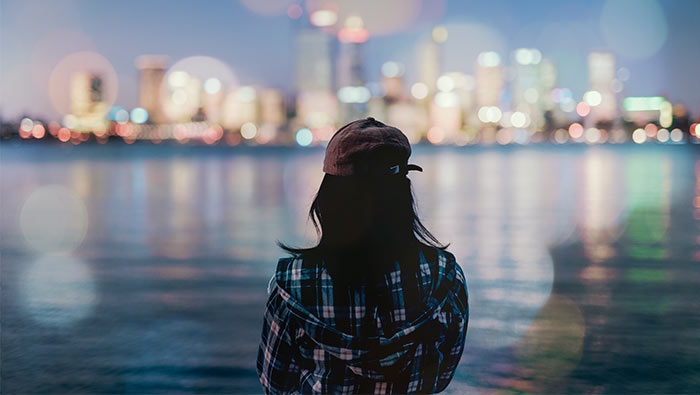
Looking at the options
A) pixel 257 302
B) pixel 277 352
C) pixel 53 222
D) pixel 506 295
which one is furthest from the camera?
pixel 53 222

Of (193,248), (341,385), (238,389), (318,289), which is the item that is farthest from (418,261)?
(193,248)

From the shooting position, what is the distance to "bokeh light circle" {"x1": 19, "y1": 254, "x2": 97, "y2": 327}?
291 inches

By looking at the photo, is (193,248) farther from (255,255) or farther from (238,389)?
(238,389)

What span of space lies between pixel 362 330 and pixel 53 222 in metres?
18.5

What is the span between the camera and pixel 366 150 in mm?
1895

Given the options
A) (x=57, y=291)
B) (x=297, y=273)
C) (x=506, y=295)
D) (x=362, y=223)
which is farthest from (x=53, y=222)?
(x=362, y=223)

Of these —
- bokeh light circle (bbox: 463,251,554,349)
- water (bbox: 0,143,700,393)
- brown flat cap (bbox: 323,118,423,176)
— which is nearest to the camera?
brown flat cap (bbox: 323,118,423,176)

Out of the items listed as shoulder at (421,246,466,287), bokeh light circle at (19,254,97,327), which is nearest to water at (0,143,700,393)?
bokeh light circle at (19,254,97,327)

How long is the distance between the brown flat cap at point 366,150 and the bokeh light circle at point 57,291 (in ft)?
19.6

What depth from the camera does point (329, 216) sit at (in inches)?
78.7

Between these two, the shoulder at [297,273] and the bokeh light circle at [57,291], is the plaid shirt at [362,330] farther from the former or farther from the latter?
the bokeh light circle at [57,291]

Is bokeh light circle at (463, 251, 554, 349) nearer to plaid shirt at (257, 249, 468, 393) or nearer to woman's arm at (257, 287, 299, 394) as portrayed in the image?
plaid shirt at (257, 249, 468, 393)

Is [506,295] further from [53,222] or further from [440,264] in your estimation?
[53,222]

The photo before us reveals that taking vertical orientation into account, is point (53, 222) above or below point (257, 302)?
above
